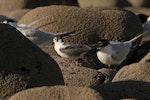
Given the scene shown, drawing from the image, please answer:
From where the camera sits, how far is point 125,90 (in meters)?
5.41

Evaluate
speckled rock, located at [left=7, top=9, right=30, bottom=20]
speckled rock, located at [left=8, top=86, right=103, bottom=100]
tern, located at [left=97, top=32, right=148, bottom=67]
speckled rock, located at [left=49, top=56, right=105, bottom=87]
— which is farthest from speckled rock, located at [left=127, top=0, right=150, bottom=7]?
speckled rock, located at [left=8, top=86, right=103, bottom=100]

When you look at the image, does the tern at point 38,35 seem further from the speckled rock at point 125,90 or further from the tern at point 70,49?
the speckled rock at point 125,90

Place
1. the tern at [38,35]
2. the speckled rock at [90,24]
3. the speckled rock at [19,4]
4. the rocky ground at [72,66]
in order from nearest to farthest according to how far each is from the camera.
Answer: the rocky ground at [72,66], the tern at [38,35], the speckled rock at [90,24], the speckled rock at [19,4]

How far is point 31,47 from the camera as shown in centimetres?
583

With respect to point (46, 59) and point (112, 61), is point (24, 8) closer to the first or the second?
point (112, 61)

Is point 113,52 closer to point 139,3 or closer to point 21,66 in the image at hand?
point 21,66

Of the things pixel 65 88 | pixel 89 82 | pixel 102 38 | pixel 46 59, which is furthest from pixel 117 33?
pixel 65 88

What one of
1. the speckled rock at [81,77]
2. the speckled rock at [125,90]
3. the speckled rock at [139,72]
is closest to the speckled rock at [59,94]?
the speckled rock at [125,90]

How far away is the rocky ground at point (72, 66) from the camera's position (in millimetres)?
5031

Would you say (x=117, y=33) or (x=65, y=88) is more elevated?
(x=65, y=88)

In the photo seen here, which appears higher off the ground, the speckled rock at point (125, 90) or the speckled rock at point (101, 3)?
the speckled rock at point (125, 90)

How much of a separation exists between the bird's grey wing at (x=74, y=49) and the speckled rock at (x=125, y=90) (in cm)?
397

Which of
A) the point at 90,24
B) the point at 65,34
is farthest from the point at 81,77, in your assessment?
the point at 90,24

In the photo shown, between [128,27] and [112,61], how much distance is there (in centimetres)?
78
